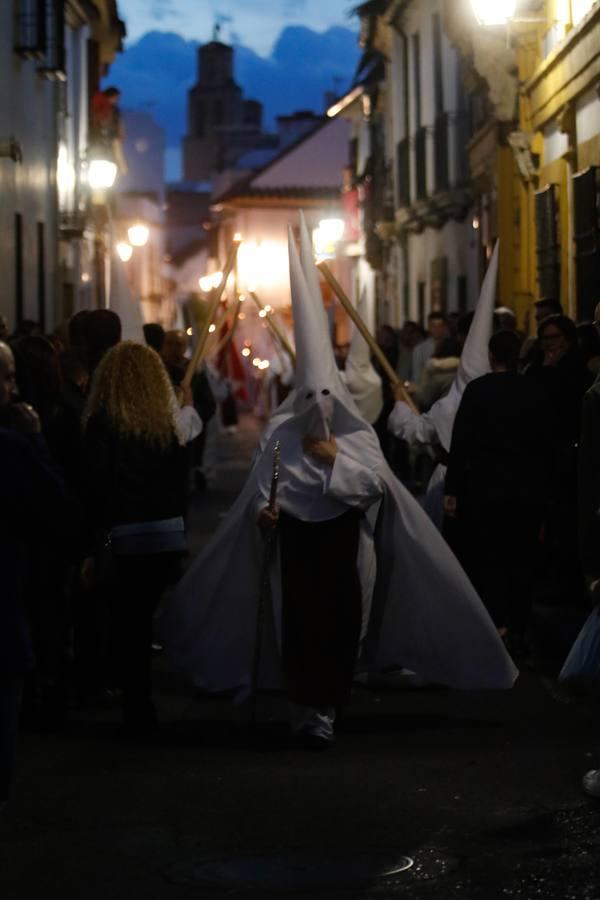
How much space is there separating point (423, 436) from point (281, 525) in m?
2.92

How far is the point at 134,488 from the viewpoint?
8906mm

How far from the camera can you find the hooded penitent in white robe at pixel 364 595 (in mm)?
9055

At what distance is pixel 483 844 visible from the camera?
6.75 meters

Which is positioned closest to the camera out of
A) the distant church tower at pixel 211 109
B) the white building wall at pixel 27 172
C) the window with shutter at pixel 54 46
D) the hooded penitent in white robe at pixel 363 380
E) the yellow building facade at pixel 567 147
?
the hooded penitent in white robe at pixel 363 380

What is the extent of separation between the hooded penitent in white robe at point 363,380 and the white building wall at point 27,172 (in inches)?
319

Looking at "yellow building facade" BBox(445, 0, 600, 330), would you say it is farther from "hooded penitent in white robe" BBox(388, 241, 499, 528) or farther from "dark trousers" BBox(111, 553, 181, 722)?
"dark trousers" BBox(111, 553, 181, 722)

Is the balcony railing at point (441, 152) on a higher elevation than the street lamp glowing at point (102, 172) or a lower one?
higher

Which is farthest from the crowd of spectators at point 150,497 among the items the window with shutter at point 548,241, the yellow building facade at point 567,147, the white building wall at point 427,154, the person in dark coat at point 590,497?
the white building wall at point 427,154

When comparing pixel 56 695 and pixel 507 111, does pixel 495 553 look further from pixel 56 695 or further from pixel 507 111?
pixel 507 111

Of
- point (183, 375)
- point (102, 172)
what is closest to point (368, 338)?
point (183, 375)

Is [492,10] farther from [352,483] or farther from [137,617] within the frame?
[137,617]

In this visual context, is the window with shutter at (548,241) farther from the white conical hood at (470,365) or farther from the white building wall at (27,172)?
the white conical hood at (470,365)

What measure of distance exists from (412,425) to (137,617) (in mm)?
3232

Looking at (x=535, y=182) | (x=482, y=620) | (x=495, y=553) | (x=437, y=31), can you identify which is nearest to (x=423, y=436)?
(x=495, y=553)
